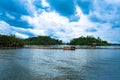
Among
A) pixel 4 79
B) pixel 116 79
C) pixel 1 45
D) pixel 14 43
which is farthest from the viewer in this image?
pixel 14 43

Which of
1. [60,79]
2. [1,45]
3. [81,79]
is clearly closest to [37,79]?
[60,79]

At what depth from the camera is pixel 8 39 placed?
7628 inches

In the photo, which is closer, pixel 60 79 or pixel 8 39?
pixel 60 79

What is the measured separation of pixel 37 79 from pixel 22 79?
2.06 m

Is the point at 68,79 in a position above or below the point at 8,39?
below

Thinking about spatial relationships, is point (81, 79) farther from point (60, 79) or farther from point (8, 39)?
point (8, 39)

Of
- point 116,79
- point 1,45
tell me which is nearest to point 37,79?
point 116,79

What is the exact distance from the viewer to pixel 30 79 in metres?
30.7

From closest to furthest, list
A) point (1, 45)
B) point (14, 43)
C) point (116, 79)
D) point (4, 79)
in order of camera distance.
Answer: point (4, 79), point (116, 79), point (1, 45), point (14, 43)

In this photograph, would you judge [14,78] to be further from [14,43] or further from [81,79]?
[14,43]

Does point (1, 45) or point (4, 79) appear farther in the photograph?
point (1, 45)

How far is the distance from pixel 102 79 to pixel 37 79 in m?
9.31

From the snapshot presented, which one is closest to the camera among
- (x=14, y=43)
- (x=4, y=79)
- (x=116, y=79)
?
(x=4, y=79)

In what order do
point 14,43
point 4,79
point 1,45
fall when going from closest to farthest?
point 4,79, point 1,45, point 14,43
